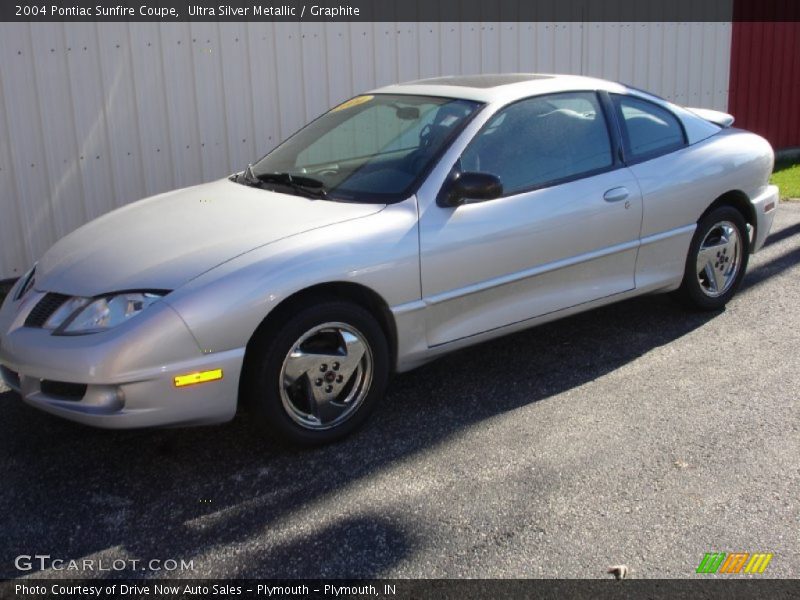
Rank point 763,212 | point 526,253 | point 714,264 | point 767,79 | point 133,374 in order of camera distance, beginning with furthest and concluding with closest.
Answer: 1. point 767,79
2. point 763,212
3. point 714,264
4. point 526,253
5. point 133,374

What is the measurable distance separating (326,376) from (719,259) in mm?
2970

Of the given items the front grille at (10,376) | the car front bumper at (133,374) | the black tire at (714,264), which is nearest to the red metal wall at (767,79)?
the black tire at (714,264)

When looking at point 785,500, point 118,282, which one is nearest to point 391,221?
point 118,282

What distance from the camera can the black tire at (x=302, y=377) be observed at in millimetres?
3949

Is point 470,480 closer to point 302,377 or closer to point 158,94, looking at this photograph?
point 302,377

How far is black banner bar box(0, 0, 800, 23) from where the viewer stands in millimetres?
6879

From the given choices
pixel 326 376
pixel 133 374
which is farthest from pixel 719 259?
pixel 133 374

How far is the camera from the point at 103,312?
151 inches

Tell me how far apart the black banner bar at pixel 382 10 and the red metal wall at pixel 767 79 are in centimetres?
29

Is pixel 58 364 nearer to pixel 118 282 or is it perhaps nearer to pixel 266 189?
pixel 118 282

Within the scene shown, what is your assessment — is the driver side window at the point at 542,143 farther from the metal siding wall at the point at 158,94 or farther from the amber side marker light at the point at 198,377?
the metal siding wall at the point at 158,94

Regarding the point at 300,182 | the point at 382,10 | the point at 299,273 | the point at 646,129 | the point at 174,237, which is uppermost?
the point at 382,10

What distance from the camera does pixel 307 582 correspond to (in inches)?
127

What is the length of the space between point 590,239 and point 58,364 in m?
2.78
